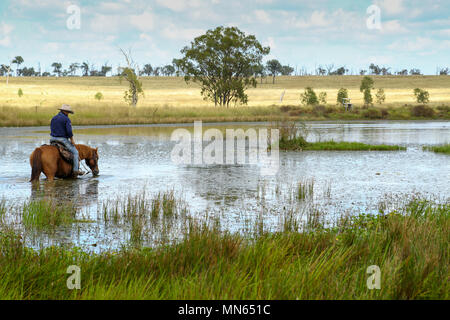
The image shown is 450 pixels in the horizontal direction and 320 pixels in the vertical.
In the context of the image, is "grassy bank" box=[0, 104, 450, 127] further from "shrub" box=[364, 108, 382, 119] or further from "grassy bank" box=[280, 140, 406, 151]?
"grassy bank" box=[280, 140, 406, 151]

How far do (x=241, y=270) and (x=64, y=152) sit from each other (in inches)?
344

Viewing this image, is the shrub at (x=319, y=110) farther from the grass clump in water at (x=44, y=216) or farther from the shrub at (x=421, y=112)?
the grass clump in water at (x=44, y=216)

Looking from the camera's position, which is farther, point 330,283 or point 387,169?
point 387,169

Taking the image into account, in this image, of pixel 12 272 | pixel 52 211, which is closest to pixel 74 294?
pixel 12 272

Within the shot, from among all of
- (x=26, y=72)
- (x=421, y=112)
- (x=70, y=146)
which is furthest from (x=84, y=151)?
(x=26, y=72)

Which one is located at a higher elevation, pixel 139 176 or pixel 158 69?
pixel 158 69

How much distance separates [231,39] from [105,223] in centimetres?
5310

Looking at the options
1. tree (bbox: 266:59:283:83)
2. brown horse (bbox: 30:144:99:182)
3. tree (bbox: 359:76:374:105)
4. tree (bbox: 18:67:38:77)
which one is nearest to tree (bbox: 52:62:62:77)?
tree (bbox: 18:67:38:77)

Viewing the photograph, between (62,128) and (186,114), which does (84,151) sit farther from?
(186,114)

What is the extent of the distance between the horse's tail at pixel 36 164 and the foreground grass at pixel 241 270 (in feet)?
19.6

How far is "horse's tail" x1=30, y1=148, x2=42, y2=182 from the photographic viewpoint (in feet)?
40.0

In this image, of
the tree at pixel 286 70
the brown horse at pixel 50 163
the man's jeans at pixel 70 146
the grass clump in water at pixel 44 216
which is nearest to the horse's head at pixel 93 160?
the brown horse at pixel 50 163
